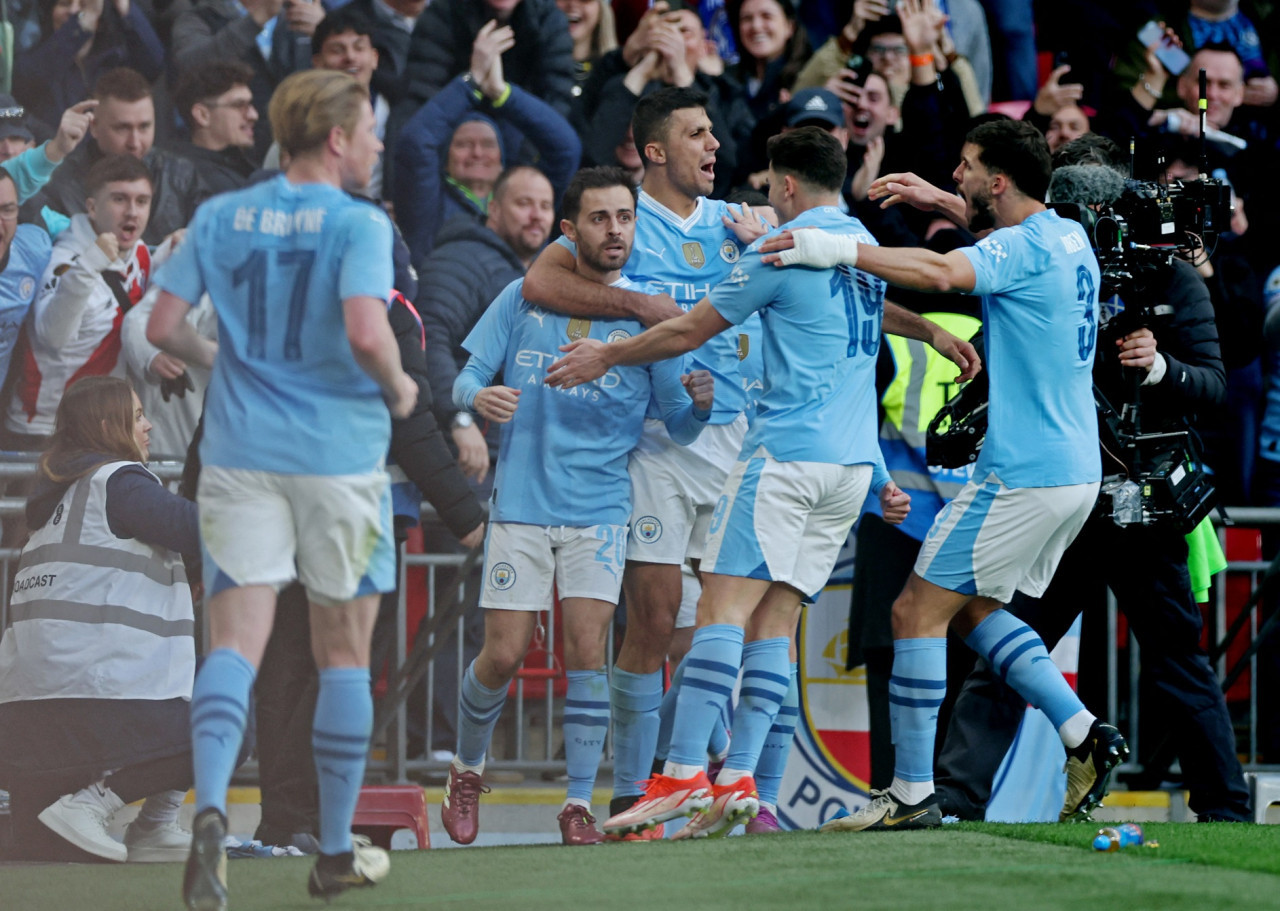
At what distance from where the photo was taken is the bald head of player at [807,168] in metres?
5.52

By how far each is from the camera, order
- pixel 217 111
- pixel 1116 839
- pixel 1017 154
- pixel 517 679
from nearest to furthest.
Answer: pixel 1116 839
pixel 1017 154
pixel 517 679
pixel 217 111

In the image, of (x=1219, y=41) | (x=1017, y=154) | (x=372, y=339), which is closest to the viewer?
(x=372, y=339)

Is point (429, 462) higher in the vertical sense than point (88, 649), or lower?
higher

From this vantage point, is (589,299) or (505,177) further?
(505,177)

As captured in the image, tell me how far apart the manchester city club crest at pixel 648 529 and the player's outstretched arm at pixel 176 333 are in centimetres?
194

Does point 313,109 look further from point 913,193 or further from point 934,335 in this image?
point 934,335

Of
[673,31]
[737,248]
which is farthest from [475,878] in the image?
[673,31]

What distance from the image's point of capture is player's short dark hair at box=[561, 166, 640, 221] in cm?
576

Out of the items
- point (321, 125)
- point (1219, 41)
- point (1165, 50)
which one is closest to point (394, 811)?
point (321, 125)

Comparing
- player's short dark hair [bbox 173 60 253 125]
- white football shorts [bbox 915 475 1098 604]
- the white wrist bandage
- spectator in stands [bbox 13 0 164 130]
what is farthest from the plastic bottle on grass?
spectator in stands [bbox 13 0 164 130]

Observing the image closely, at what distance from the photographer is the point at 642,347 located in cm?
540

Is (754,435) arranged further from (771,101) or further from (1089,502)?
(771,101)

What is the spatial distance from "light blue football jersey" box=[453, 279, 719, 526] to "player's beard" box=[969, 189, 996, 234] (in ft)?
3.69

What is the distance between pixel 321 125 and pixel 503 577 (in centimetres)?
194
